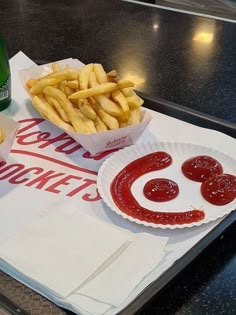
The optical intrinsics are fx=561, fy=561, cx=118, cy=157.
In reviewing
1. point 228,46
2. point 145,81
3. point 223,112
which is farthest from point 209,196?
point 228,46

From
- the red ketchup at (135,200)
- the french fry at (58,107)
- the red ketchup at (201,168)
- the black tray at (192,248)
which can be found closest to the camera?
the black tray at (192,248)

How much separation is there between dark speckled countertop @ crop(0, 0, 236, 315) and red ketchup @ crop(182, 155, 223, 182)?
231mm

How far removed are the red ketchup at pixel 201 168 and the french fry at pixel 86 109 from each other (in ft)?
0.67

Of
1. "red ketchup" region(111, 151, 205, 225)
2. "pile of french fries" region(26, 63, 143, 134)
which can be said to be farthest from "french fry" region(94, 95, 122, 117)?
"red ketchup" region(111, 151, 205, 225)

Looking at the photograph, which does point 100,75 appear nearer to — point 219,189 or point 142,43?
point 219,189

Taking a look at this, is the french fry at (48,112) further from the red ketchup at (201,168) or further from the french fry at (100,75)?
the red ketchup at (201,168)

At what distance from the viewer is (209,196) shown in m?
0.98

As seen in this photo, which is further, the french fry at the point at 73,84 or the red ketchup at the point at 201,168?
the french fry at the point at 73,84

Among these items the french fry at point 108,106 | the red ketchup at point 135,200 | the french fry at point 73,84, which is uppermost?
the french fry at point 73,84

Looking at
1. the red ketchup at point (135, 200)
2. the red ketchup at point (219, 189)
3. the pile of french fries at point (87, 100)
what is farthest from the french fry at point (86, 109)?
the red ketchup at point (219, 189)

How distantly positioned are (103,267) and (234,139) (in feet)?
1.56

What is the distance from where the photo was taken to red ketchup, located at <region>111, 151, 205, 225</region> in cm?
92

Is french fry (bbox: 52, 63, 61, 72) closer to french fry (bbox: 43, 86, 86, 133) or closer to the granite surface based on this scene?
french fry (bbox: 43, 86, 86, 133)

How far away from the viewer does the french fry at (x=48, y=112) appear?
3.71ft
